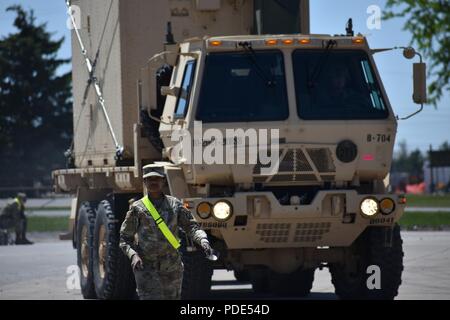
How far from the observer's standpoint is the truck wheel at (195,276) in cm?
1512

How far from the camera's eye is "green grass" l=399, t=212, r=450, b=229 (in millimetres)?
36897

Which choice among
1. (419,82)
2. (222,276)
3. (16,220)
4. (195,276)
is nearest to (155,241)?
(195,276)

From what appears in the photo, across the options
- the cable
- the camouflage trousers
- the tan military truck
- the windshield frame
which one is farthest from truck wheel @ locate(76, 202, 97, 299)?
the camouflage trousers

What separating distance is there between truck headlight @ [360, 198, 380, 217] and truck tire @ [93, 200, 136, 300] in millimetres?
3835

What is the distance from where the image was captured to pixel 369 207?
50.1 ft

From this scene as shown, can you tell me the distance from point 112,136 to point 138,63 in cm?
116

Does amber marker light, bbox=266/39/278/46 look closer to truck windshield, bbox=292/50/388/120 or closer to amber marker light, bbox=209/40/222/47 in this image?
truck windshield, bbox=292/50/388/120

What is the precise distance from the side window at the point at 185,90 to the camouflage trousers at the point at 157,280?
315 cm

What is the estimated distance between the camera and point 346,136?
15.2 m

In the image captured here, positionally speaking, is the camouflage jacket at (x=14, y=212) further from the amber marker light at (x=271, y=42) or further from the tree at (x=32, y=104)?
the tree at (x=32, y=104)

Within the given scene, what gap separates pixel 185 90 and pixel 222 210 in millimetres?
1514
